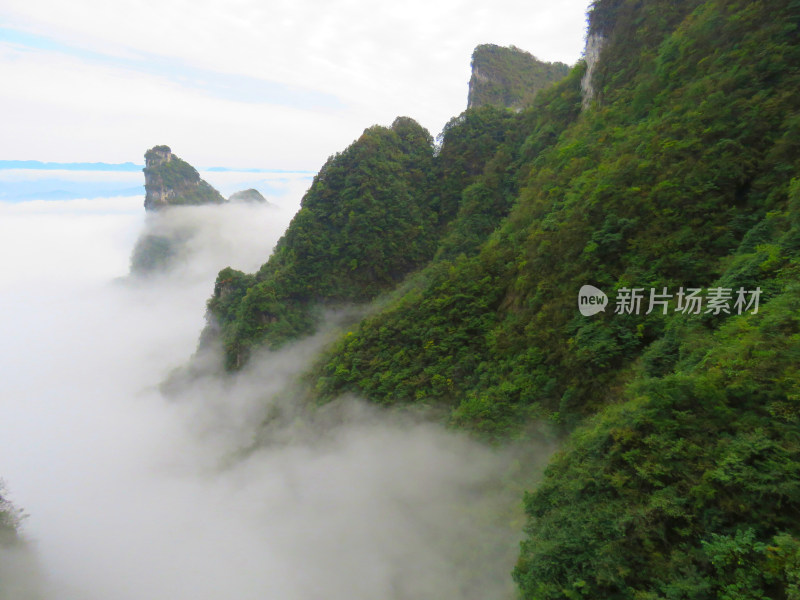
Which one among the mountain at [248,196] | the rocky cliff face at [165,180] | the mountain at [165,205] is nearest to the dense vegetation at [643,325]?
the mountain at [165,205]

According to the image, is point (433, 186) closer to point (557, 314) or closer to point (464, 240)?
point (464, 240)

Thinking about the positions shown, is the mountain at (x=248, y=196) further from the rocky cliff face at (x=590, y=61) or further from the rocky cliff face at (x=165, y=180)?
the rocky cliff face at (x=590, y=61)

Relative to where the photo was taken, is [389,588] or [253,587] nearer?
[389,588]

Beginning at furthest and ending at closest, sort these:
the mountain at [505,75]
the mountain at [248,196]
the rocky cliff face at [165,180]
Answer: the mountain at [248,196]
the rocky cliff face at [165,180]
the mountain at [505,75]

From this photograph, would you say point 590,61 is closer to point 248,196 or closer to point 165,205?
point 165,205

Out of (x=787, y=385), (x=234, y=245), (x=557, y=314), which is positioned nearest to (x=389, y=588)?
(x=557, y=314)

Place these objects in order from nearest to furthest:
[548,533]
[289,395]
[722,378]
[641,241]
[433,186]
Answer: [722,378] → [548,533] → [641,241] → [289,395] → [433,186]
